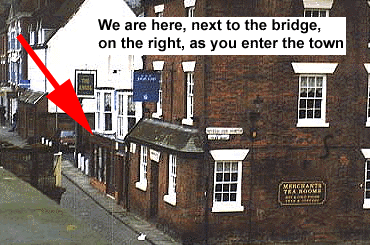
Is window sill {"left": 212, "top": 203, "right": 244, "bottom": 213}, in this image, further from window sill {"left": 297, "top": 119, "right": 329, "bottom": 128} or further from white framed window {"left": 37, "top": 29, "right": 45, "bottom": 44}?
white framed window {"left": 37, "top": 29, "right": 45, "bottom": 44}

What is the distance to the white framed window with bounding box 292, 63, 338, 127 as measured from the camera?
789 inches

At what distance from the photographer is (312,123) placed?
2014 cm

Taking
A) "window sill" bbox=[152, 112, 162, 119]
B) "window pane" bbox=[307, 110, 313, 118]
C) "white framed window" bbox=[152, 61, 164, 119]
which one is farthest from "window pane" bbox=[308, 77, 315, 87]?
"window sill" bbox=[152, 112, 162, 119]

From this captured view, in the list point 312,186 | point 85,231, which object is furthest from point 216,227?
point 85,231

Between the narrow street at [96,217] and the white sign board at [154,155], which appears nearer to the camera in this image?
the narrow street at [96,217]

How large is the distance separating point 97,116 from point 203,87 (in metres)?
12.1

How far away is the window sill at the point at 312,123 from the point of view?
2006 cm

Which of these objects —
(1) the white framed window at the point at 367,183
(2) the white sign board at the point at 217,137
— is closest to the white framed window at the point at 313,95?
(1) the white framed window at the point at 367,183

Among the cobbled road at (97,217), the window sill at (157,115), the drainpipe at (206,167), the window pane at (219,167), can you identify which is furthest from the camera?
the window sill at (157,115)

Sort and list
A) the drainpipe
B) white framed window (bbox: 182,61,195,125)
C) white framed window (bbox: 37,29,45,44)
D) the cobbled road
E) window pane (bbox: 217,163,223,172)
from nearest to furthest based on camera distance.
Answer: the drainpipe < window pane (bbox: 217,163,223,172) < white framed window (bbox: 182,61,195,125) < the cobbled road < white framed window (bbox: 37,29,45,44)

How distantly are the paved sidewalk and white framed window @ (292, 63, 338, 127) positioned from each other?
528cm

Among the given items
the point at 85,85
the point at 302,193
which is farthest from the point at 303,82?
the point at 85,85

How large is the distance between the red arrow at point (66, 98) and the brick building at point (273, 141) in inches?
594

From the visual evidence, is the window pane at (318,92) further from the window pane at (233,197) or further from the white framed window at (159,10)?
the white framed window at (159,10)
